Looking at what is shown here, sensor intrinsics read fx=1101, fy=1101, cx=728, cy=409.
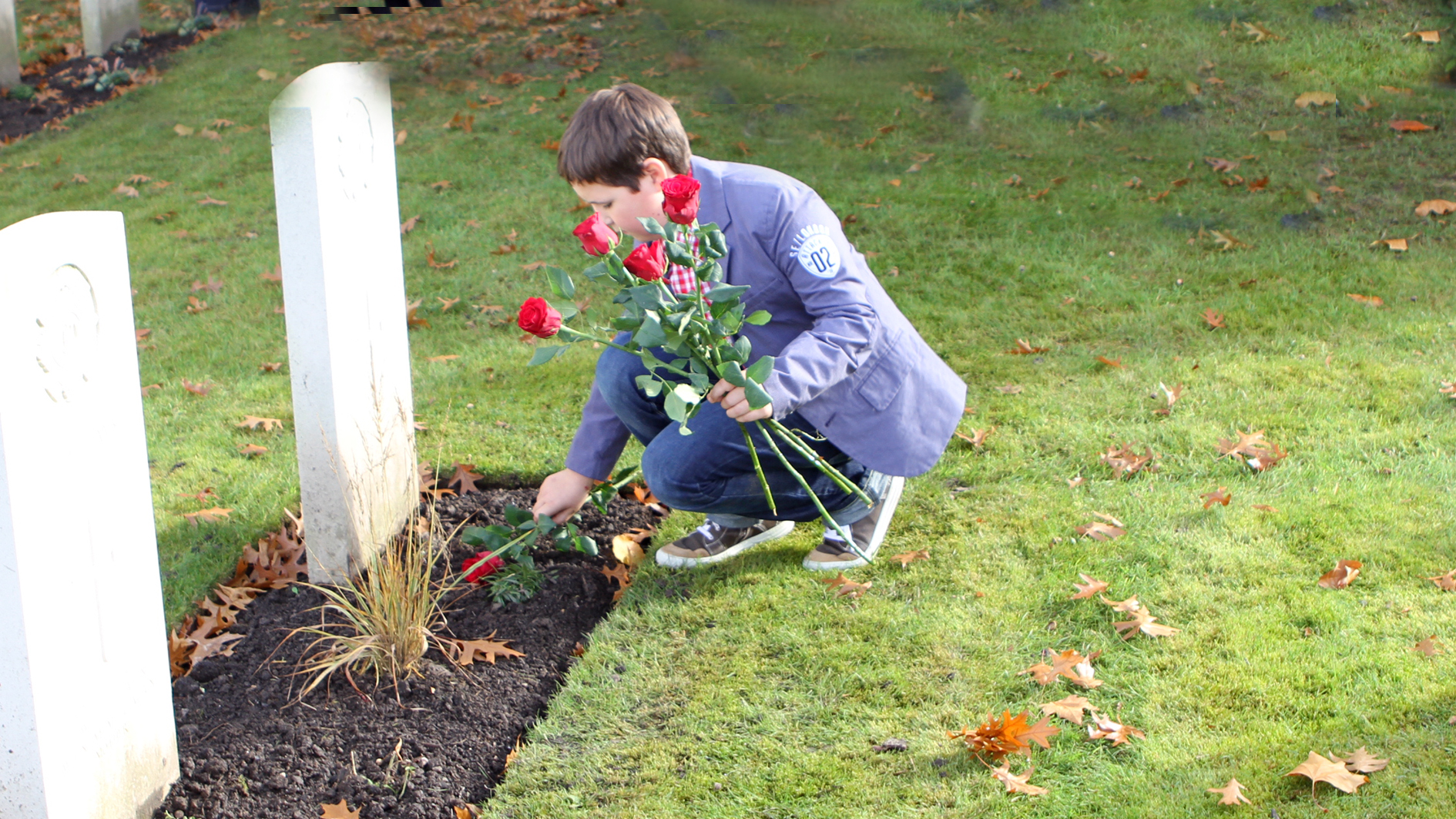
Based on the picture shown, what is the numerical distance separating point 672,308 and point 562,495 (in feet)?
3.81

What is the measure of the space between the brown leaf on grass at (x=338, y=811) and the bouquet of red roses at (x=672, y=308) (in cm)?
110

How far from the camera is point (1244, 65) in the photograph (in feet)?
2.05

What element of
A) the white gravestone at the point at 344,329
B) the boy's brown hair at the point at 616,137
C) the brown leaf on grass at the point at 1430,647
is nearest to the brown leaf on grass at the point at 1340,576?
the brown leaf on grass at the point at 1430,647

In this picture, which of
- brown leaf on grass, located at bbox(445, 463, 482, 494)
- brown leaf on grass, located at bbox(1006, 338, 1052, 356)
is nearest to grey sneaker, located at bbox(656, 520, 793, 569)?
brown leaf on grass, located at bbox(445, 463, 482, 494)

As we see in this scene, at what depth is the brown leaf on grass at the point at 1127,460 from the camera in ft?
11.7

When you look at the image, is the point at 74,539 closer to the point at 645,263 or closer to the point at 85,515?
the point at 85,515

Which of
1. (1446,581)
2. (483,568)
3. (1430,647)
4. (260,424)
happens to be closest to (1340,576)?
(1446,581)

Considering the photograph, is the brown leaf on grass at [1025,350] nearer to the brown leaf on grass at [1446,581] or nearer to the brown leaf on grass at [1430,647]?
the brown leaf on grass at [1446,581]

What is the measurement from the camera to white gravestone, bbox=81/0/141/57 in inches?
22.3

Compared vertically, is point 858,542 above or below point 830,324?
below

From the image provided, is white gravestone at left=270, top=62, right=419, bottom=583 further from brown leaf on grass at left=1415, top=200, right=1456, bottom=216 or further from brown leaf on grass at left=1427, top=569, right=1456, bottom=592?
brown leaf on grass at left=1415, top=200, right=1456, bottom=216

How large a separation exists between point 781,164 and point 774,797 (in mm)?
1954

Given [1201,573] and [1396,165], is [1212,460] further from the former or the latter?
[1396,165]

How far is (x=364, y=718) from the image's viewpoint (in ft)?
8.49
